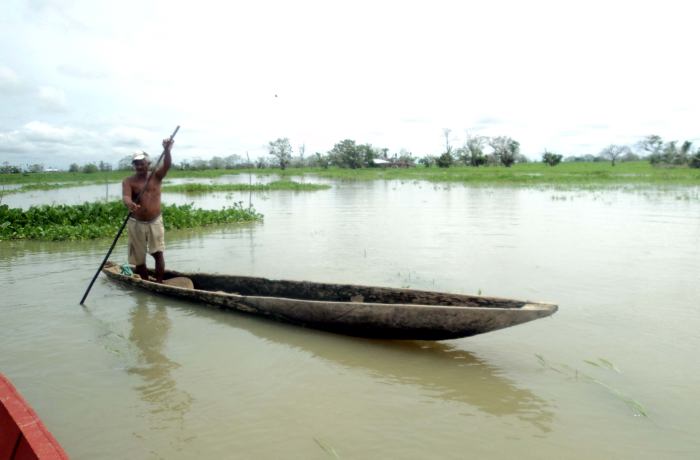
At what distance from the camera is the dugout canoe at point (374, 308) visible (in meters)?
3.50

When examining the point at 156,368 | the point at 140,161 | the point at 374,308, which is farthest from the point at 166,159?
the point at 374,308

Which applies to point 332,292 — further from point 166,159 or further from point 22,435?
point 22,435

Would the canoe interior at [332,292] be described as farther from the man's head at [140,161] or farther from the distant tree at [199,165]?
the distant tree at [199,165]

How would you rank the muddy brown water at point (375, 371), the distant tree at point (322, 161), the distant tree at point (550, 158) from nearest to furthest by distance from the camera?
the muddy brown water at point (375, 371), the distant tree at point (550, 158), the distant tree at point (322, 161)

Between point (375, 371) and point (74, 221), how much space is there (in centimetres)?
965

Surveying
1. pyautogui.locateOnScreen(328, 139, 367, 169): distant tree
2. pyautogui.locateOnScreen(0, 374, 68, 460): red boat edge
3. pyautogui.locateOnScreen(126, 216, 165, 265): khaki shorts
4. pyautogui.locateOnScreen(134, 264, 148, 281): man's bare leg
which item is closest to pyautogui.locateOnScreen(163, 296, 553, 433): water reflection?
pyautogui.locateOnScreen(126, 216, 165, 265): khaki shorts

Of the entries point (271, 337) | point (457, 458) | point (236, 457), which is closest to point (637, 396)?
point (457, 458)

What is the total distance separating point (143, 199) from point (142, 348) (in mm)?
1980

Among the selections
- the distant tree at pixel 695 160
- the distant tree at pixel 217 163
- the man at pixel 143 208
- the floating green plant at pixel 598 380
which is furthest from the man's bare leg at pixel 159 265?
the distant tree at pixel 217 163

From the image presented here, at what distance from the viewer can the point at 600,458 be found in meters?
2.63

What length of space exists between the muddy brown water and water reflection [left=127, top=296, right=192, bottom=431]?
0.7 inches

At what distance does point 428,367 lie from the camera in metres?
3.78

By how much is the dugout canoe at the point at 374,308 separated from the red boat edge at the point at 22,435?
239 cm

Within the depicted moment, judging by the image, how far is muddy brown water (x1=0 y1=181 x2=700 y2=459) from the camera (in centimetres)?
285
